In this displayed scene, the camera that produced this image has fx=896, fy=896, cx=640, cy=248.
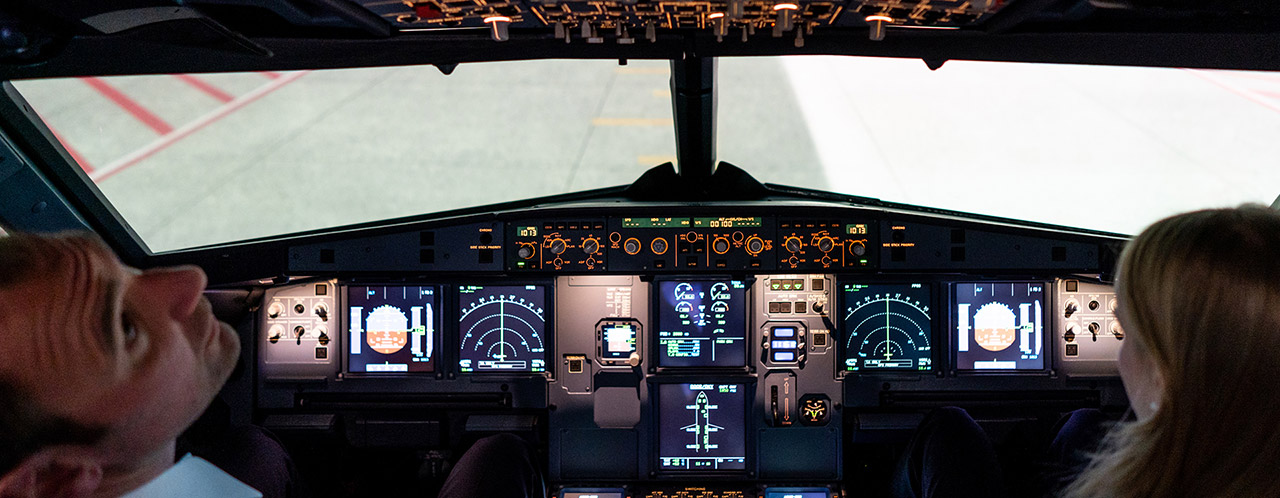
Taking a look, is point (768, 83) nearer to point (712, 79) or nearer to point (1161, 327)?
point (712, 79)

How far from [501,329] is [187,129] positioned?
6.16m

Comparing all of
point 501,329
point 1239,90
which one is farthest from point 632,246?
point 1239,90

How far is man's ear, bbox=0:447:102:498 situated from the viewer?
774 millimetres

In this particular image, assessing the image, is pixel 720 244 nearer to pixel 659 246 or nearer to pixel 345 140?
pixel 659 246

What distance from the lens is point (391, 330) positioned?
3.72 metres

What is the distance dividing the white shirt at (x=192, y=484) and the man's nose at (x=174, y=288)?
0.22 m

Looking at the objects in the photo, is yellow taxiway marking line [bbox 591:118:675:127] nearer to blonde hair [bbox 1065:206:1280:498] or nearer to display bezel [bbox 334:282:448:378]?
display bezel [bbox 334:282:448:378]

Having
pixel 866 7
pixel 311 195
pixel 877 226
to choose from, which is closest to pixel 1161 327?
pixel 866 7

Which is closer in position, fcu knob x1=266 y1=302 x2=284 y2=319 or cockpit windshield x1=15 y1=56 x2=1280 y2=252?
fcu knob x1=266 y1=302 x2=284 y2=319

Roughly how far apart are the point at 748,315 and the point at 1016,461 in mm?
1366

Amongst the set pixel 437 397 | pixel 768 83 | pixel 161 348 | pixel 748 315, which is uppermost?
pixel 768 83

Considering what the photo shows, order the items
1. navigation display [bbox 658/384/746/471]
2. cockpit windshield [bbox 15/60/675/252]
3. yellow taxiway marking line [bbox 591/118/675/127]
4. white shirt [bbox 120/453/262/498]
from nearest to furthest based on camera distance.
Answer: white shirt [bbox 120/453/262/498], navigation display [bbox 658/384/746/471], cockpit windshield [bbox 15/60/675/252], yellow taxiway marking line [bbox 591/118/675/127]

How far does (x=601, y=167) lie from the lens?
26.0 feet

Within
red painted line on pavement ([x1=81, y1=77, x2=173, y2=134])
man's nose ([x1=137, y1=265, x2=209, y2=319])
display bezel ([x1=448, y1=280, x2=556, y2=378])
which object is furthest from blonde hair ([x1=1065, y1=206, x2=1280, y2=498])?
red painted line on pavement ([x1=81, y1=77, x2=173, y2=134])
